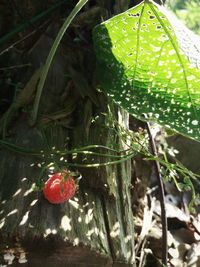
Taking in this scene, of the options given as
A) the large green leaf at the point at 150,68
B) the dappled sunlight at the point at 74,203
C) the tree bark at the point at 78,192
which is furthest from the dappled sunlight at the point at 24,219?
the large green leaf at the point at 150,68

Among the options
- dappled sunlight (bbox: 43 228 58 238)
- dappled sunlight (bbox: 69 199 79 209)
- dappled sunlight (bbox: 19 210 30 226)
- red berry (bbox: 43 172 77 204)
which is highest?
red berry (bbox: 43 172 77 204)

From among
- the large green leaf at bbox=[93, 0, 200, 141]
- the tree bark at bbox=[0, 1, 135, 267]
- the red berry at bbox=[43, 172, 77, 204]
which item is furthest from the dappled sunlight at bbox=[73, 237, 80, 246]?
the large green leaf at bbox=[93, 0, 200, 141]

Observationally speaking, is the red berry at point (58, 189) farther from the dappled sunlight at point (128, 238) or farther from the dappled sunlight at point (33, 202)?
the dappled sunlight at point (128, 238)

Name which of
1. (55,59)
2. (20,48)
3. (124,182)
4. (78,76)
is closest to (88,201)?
(124,182)

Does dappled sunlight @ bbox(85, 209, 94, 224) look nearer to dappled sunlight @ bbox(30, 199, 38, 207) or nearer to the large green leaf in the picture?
dappled sunlight @ bbox(30, 199, 38, 207)

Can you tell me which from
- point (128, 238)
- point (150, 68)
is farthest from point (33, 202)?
point (150, 68)

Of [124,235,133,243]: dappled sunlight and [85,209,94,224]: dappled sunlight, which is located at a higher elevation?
[85,209,94,224]: dappled sunlight
